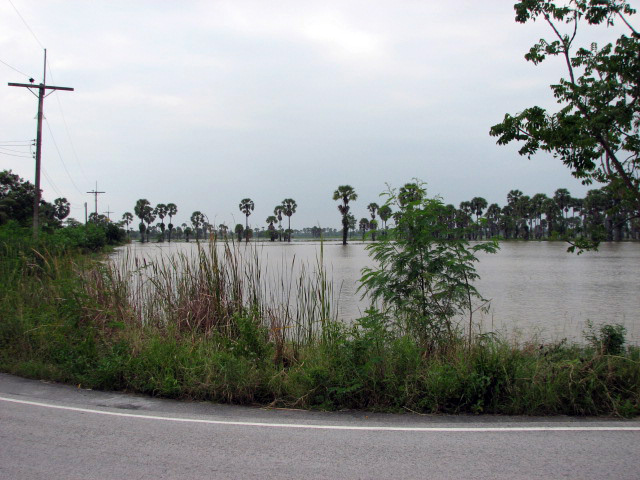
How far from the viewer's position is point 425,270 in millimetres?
8297

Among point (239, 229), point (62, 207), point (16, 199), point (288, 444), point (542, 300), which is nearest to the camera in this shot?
point (288, 444)

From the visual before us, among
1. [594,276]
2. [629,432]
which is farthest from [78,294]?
[594,276]

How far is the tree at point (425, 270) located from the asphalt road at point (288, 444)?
2842 mm

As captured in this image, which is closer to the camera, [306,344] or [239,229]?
[306,344]

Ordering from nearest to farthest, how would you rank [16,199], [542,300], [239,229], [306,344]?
[306,344] → [239,229] → [542,300] → [16,199]

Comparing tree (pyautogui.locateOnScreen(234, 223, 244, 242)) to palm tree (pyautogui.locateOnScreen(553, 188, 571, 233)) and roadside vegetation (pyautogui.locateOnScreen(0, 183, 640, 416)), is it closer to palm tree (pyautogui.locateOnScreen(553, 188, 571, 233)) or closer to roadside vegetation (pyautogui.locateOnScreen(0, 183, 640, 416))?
roadside vegetation (pyautogui.locateOnScreen(0, 183, 640, 416))

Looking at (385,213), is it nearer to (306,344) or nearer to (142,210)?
(306,344)

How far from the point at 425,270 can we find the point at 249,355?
330 centimetres

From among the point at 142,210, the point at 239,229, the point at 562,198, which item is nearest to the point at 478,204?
the point at 562,198

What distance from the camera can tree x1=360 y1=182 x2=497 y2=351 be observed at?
8.15 metres

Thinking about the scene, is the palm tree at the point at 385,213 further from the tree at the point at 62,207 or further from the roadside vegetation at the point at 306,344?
the tree at the point at 62,207

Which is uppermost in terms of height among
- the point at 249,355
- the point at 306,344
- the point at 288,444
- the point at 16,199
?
the point at 16,199

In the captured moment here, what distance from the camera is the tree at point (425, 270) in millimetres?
8148

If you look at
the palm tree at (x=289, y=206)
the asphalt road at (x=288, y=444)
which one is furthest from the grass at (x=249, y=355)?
the palm tree at (x=289, y=206)
